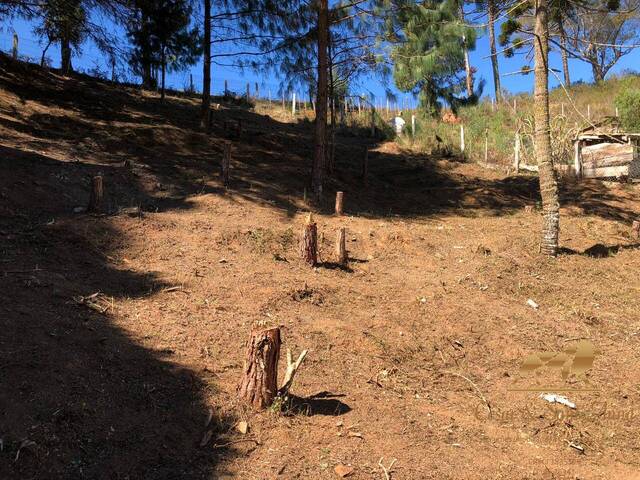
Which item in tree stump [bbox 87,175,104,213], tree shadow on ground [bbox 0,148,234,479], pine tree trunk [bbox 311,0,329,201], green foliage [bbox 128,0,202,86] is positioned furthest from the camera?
green foliage [bbox 128,0,202,86]

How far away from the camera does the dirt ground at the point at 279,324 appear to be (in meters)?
3.25

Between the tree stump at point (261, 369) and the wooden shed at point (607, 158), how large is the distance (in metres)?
13.6

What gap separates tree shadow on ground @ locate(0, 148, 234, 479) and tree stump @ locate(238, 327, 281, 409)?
0.25m

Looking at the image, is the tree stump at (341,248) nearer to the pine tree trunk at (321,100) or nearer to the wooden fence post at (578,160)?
the pine tree trunk at (321,100)

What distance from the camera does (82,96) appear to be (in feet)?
47.8

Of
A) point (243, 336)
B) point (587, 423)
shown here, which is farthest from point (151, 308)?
point (587, 423)

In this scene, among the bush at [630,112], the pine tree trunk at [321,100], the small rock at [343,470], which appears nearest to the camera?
the small rock at [343,470]

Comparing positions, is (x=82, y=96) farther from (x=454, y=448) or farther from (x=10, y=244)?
(x=454, y=448)

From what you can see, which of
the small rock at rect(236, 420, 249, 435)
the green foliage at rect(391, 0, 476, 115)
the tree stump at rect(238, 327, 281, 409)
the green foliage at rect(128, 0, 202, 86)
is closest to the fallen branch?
the tree stump at rect(238, 327, 281, 409)

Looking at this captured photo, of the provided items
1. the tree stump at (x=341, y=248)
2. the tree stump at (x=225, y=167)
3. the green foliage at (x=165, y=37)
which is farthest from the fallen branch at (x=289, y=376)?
the green foliage at (x=165, y=37)

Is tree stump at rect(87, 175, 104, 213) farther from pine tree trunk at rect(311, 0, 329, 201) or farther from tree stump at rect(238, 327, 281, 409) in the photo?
tree stump at rect(238, 327, 281, 409)

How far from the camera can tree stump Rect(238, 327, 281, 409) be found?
354 centimetres

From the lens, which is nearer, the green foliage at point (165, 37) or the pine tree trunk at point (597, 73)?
the green foliage at point (165, 37)

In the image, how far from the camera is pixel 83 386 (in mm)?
3428
